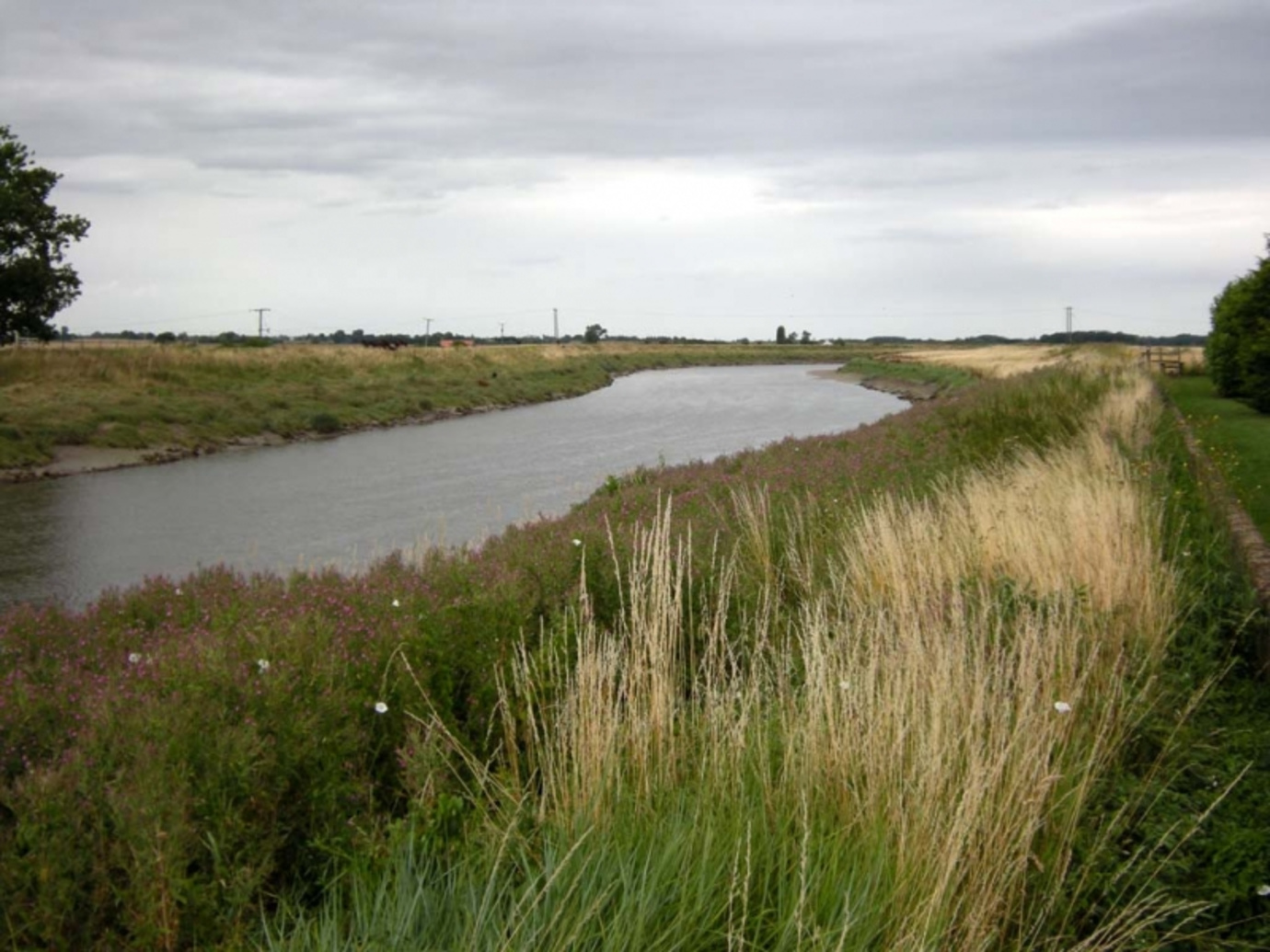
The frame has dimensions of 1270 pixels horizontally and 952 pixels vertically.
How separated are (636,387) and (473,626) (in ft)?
219

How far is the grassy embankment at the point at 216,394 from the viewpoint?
95.2 ft

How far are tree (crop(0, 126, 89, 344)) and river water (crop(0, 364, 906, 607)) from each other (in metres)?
13.3

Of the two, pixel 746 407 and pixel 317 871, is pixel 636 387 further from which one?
pixel 317 871

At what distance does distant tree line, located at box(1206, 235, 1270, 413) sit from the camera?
25.5 meters

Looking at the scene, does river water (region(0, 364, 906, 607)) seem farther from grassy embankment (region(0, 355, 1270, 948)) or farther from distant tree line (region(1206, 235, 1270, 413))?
distant tree line (region(1206, 235, 1270, 413))

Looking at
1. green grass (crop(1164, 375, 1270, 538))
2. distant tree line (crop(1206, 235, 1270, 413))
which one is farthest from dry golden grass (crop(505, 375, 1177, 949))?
distant tree line (crop(1206, 235, 1270, 413))

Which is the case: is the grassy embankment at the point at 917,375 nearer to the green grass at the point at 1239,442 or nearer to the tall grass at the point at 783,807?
the green grass at the point at 1239,442

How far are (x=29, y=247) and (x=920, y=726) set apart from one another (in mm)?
43977

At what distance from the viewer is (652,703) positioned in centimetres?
500

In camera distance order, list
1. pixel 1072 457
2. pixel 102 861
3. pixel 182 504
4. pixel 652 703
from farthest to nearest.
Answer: pixel 182 504 < pixel 1072 457 < pixel 652 703 < pixel 102 861

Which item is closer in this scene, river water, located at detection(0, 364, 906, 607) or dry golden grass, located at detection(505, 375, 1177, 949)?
dry golden grass, located at detection(505, 375, 1177, 949)

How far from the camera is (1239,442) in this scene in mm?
19656

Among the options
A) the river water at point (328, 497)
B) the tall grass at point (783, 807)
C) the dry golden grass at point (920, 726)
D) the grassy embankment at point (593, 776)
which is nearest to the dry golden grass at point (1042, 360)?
the river water at point (328, 497)

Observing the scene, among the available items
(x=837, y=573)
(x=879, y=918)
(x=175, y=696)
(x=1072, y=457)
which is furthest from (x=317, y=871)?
(x=1072, y=457)
